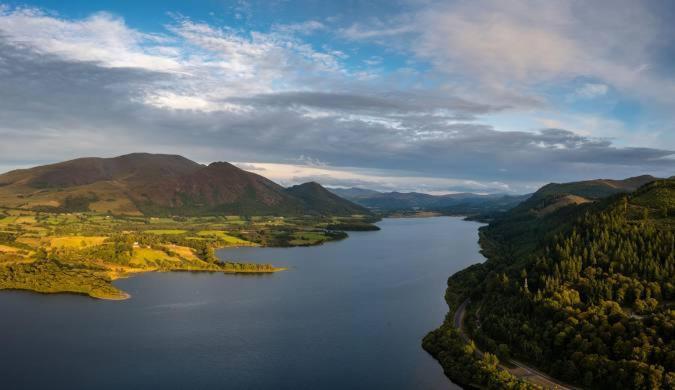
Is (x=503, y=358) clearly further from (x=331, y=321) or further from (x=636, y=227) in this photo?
(x=636, y=227)

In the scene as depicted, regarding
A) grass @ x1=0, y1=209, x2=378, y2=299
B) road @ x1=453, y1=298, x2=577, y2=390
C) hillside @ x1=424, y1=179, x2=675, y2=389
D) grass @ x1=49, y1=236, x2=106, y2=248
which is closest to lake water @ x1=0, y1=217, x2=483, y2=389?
grass @ x1=0, y1=209, x2=378, y2=299

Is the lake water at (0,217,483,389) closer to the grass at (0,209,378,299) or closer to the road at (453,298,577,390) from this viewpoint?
the grass at (0,209,378,299)

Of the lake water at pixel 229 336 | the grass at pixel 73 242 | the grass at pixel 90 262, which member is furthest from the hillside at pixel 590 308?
the grass at pixel 73 242

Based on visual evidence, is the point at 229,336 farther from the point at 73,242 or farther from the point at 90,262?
the point at 73,242

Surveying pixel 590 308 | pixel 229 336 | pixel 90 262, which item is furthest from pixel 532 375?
pixel 90 262

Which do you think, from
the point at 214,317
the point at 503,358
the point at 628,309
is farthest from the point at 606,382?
the point at 214,317
